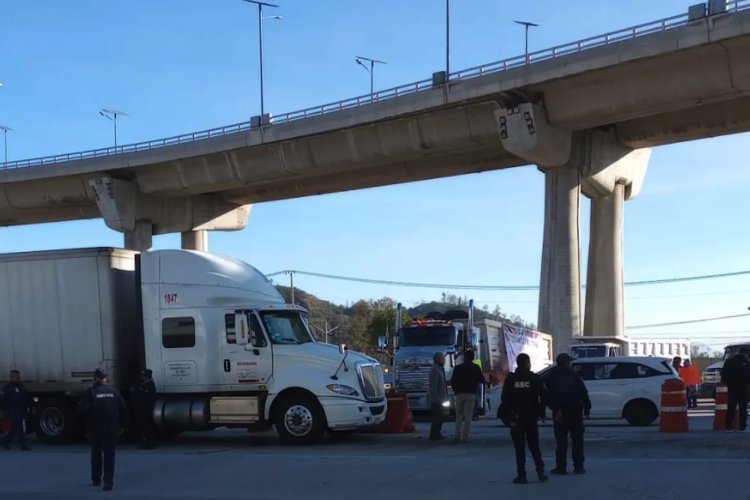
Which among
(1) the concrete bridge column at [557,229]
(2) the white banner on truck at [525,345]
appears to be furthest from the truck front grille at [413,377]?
(1) the concrete bridge column at [557,229]

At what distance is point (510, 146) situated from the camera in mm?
39344

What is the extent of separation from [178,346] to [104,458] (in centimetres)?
553

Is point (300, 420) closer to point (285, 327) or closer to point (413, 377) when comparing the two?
point (285, 327)

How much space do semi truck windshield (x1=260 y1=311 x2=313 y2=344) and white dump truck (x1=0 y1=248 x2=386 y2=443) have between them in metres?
0.02

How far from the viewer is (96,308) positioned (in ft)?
59.7

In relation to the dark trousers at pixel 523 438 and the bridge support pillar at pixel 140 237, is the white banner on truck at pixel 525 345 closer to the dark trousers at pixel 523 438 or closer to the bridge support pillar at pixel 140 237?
the dark trousers at pixel 523 438

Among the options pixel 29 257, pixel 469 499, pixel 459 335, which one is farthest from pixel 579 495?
pixel 459 335

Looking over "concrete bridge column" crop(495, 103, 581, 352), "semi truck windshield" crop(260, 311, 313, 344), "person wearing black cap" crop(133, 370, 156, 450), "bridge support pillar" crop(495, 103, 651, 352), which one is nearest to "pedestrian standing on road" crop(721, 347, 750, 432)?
"semi truck windshield" crop(260, 311, 313, 344)

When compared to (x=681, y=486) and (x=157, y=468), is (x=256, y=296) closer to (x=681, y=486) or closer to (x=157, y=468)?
(x=157, y=468)

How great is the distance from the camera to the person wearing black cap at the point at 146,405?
17391 millimetres

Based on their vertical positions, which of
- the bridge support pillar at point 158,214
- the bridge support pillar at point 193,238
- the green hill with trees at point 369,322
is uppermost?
the bridge support pillar at point 158,214

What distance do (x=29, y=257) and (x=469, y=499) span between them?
37.5 ft

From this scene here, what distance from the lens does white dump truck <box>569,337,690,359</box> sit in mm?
32625

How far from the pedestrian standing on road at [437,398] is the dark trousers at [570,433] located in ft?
16.9
